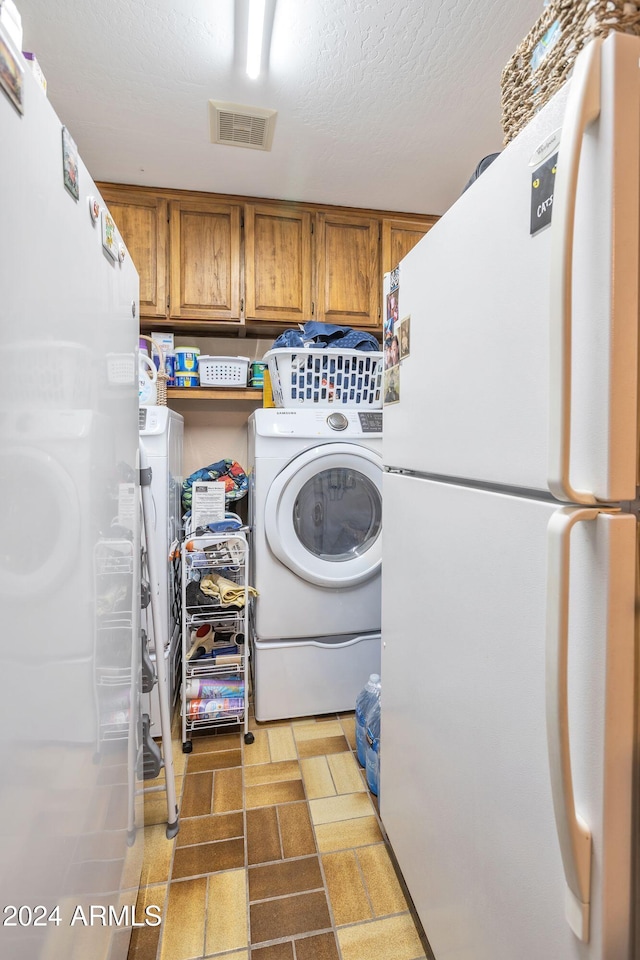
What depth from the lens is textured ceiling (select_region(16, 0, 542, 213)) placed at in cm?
139

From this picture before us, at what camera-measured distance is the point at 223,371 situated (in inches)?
91.6

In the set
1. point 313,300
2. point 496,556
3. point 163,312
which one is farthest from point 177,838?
point 313,300

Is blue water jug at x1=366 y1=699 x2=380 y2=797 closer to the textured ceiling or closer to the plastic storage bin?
the plastic storage bin

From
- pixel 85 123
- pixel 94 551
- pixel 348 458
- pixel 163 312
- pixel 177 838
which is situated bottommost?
pixel 177 838

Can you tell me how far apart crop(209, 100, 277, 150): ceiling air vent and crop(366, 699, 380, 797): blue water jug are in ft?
7.38

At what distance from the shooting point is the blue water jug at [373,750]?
1.55 m

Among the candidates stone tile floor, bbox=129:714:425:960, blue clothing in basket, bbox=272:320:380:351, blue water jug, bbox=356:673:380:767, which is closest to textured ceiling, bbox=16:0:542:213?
blue clothing in basket, bbox=272:320:380:351

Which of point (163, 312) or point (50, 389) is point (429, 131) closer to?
point (163, 312)

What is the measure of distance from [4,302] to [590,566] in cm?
70

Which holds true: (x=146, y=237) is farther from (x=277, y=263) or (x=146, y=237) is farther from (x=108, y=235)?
(x=108, y=235)

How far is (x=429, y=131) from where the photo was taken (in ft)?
6.13

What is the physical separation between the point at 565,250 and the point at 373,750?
5.27 feet

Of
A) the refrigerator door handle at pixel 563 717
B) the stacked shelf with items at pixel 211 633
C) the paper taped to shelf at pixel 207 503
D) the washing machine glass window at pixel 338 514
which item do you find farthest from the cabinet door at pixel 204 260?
the refrigerator door handle at pixel 563 717

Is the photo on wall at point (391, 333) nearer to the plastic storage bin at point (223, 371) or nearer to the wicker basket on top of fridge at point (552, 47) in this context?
the wicker basket on top of fridge at point (552, 47)
